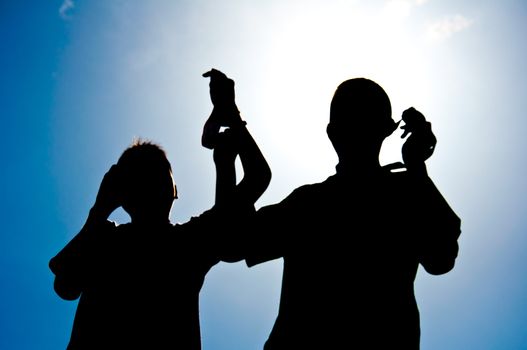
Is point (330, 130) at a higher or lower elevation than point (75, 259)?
higher

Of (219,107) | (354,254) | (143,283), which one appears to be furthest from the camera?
(143,283)

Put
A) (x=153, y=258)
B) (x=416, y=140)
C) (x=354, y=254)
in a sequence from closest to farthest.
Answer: (x=354, y=254)
(x=416, y=140)
(x=153, y=258)

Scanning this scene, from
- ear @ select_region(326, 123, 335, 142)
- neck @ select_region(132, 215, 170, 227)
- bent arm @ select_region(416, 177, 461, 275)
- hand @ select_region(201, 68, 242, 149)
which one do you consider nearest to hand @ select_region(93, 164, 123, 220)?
neck @ select_region(132, 215, 170, 227)

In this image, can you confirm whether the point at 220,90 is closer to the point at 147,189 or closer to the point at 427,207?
the point at 147,189

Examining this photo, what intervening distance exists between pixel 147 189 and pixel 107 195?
35cm

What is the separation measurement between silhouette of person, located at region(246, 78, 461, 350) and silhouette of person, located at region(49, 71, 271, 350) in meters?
0.34

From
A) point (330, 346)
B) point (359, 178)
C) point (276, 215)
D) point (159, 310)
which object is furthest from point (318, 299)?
point (159, 310)

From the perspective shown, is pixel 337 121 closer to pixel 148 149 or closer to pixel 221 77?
pixel 221 77

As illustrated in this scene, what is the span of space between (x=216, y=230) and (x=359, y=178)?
98cm

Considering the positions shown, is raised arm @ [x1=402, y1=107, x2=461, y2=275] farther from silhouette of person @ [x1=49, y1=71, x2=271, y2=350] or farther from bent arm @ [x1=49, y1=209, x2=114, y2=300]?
bent arm @ [x1=49, y1=209, x2=114, y2=300]

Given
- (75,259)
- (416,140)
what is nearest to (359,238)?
(416,140)

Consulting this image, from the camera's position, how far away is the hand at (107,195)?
2654 mm

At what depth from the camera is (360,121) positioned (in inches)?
89.0

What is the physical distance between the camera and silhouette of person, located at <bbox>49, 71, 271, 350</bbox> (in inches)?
97.0
